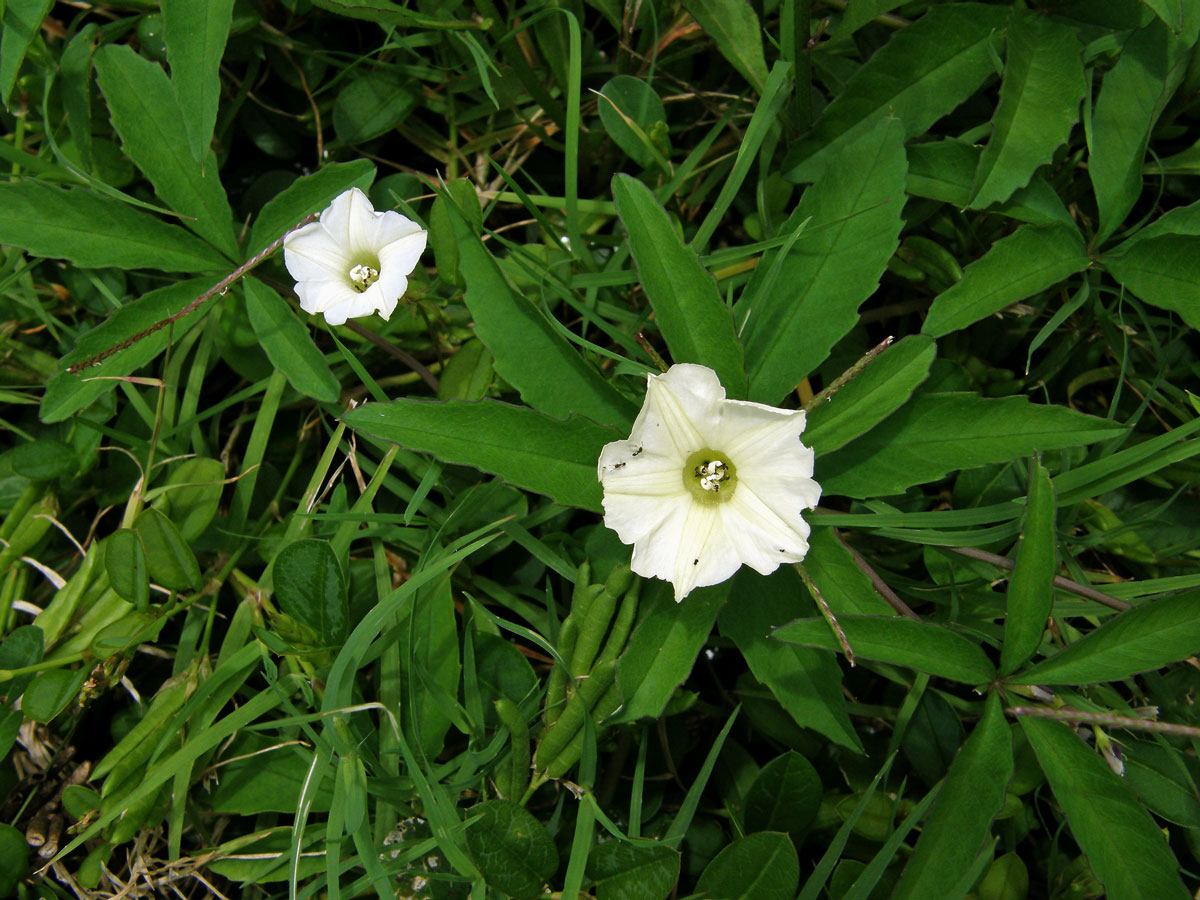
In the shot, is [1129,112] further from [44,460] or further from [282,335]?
[44,460]

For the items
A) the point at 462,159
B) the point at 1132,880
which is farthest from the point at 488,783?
the point at 462,159

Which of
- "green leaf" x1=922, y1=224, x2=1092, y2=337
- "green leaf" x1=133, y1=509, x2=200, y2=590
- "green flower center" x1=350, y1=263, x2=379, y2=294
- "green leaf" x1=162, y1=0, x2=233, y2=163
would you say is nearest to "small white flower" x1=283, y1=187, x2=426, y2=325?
"green flower center" x1=350, y1=263, x2=379, y2=294

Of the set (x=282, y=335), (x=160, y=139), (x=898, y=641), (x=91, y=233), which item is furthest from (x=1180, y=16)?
(x=91, y=233)

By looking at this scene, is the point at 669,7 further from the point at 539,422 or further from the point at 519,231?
the point at 539,422

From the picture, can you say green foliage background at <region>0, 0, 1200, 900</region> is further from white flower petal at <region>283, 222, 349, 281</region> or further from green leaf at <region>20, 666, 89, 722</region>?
white flower petal at <region>283, 222, 349, 281</region>

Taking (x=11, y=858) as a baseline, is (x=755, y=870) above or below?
below

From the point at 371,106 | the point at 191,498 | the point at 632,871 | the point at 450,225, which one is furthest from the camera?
the point at 371,106
